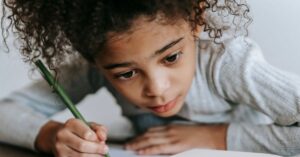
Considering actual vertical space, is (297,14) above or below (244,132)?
above

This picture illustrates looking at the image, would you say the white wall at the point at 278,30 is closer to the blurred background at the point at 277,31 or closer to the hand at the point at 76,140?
the blurred background at the point at 277,31

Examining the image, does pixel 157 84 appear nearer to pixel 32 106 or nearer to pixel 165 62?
pixel 165 62

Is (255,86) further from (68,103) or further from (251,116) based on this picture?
(68,103)

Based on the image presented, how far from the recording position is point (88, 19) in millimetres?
584

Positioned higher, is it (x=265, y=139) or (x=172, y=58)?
(x=172, y=58)

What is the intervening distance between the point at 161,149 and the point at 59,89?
141 mm

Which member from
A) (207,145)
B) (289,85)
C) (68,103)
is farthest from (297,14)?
(68,103)

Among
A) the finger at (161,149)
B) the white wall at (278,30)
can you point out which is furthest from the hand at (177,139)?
the white wall at (278,30)

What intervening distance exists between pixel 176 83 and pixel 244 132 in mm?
98

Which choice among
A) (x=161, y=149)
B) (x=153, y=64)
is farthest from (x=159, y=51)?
(x=161, y=149)

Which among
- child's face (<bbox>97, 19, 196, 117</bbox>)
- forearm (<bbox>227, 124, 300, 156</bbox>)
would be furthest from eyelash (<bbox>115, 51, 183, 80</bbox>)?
forearm (<bbox>227, 124, 300, 156</bbox>)

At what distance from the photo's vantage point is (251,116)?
63 cm

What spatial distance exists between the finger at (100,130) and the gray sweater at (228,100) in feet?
0.11

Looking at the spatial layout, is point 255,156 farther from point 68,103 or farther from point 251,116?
point 68,103
